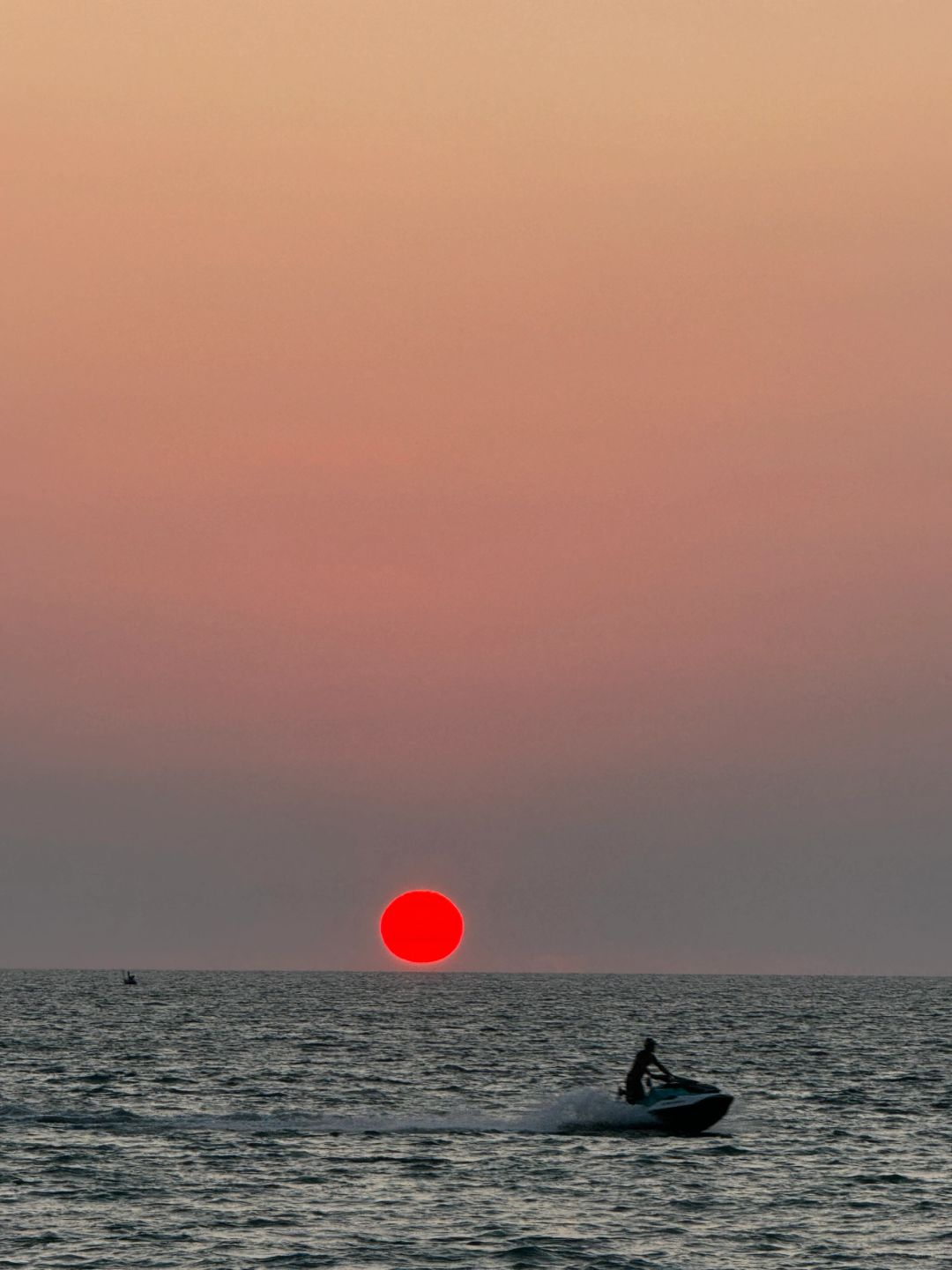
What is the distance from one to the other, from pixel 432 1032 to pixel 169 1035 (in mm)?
18720

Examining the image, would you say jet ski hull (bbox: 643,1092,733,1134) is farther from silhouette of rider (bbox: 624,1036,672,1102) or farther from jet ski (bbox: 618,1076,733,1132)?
silhouette of rider (bbox: 624,1036,672,1102)

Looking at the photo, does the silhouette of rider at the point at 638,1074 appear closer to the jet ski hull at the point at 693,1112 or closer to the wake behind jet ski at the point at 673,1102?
the wake behind jet ski at the point at 673,1102

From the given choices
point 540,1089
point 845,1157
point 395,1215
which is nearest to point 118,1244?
point 395,1215

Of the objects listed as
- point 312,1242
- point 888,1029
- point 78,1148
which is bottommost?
point 312,1242

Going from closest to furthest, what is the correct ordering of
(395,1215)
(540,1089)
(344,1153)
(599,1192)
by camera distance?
1. (395,1215)
2. (599,1192)
3. (344,1153)
4. (540,1089)

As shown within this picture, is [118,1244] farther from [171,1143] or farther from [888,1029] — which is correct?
[888,1029]

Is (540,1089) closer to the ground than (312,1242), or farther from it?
farther from it

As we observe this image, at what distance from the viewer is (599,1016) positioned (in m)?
174

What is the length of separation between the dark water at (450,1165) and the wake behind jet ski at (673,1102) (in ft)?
2.64

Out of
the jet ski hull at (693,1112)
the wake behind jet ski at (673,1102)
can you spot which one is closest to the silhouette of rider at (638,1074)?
the wake behind jet ski at (673,1102)

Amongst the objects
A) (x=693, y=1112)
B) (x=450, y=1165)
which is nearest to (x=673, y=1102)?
(x=693, y=1112)

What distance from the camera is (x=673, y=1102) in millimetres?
61719

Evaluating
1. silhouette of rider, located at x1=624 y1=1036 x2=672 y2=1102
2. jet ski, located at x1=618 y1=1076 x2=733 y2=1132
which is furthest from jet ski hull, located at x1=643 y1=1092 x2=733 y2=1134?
silhouette of rider, located at x1=624 y1=1036 x2=672 y2=1102

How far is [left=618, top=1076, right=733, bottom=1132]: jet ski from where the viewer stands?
61344 mm
